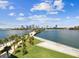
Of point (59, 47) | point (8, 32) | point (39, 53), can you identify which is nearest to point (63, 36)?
point (59, 47)

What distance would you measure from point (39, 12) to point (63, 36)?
0.61 metres

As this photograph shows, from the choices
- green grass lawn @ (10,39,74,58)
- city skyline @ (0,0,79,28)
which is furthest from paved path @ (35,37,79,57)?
city skyline @ (0,0,79,28)

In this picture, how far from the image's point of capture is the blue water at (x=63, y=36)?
3496mm

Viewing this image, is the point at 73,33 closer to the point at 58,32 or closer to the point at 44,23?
the point at 58,32

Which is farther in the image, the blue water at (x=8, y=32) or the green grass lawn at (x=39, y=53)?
the blue water at (x=8, y=32)

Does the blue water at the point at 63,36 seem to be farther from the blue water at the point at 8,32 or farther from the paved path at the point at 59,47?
the blue water at the point at 8,32

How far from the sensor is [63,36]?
3.56 metres

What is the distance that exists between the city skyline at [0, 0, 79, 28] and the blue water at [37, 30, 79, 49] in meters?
Answer: 0.15

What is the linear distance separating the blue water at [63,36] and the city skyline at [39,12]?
0.15m

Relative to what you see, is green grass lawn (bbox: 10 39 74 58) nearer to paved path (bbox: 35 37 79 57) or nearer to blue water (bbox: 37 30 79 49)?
paved path (bbox: 35 37 79 57)

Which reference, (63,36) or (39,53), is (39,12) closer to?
(63,36)

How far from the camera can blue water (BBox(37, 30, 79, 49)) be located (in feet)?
11.5

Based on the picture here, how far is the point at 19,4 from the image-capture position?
3473 mm

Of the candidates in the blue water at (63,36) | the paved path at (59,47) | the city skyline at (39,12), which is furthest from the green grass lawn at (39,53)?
the city skyline at (39,12)
